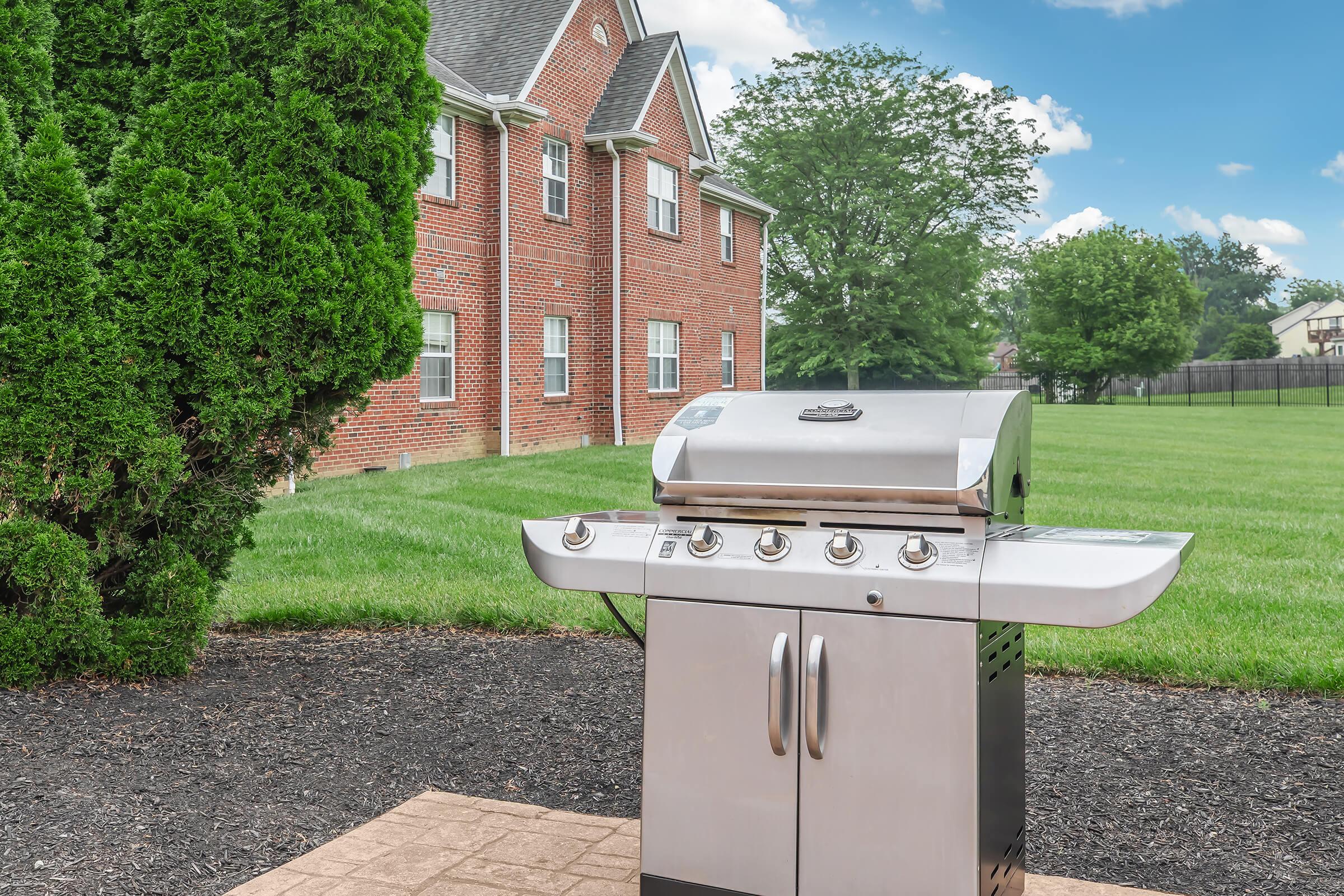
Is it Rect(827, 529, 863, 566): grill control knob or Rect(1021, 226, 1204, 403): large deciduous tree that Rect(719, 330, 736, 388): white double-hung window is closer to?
Rect(827, 529, 863, 566): grill control knob

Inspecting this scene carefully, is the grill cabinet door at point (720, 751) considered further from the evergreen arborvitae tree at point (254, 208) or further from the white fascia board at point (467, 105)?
the white fascia board at point (467, 105)

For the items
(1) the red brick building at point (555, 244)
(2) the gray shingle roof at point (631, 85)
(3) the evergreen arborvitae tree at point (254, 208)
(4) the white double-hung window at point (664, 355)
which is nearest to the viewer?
(3) the evergreen arborvitae tree at point (254, 208)

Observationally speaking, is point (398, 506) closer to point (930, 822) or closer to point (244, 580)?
point (244, 580)

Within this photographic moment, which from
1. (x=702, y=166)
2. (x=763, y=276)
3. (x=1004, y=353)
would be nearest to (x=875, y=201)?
(x=763, y=276)

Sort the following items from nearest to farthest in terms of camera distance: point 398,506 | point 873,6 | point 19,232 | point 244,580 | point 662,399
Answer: point 19,232, point 244,580, point 398,506, point 662,399, point 873,6

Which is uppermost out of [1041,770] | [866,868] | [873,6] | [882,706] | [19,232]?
[873,6]

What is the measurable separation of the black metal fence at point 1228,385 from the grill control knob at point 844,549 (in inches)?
1663

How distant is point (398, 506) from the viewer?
34.5 feet

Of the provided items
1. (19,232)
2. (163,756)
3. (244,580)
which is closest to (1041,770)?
(163,756)

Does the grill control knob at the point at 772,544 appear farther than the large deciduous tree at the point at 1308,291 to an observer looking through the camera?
No

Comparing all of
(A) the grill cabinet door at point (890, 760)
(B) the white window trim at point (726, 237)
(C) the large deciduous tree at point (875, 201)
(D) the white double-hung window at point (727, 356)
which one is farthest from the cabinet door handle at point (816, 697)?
(C) the large deciduous tree at point (875, 201)

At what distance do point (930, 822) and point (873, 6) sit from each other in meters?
27.2

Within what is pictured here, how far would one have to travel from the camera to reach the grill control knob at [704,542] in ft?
7.89

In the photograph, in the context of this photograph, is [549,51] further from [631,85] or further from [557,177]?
[631,85]
